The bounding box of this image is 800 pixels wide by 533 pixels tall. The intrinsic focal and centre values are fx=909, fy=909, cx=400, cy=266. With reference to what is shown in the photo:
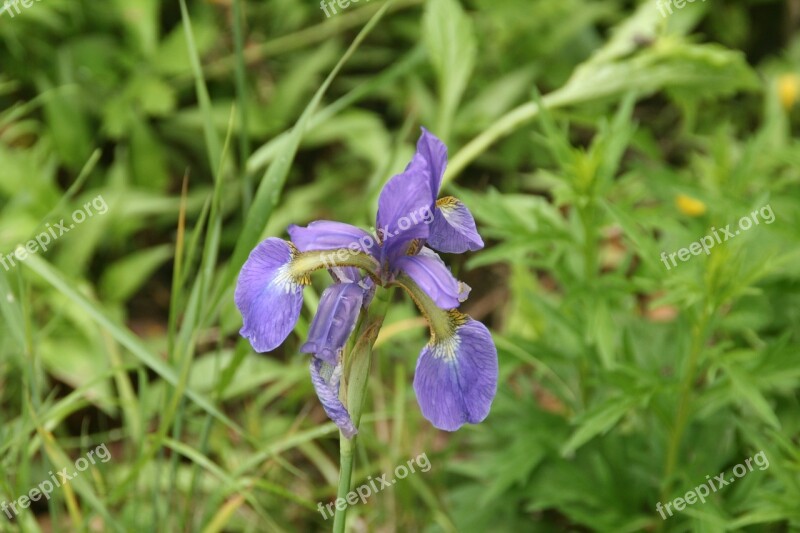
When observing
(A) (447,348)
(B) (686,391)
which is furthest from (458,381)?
(B) (686,391)

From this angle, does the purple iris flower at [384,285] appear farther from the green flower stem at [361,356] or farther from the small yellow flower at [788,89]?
the small yellow flower at [788,89]

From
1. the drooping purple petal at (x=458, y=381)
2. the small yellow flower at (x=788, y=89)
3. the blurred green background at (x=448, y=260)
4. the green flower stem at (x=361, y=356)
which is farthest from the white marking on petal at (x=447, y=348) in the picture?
the small yellow flower at (x=788, y=89)

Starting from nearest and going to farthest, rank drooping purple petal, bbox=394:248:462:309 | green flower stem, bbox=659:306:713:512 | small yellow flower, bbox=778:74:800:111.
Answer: drooping purple petal, bbox=394:248:462:309 < green flower stem, bbox=659:306:713:512 < small yellow flower, bbox=778:74:800:111

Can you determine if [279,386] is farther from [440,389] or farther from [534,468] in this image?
[440,389]

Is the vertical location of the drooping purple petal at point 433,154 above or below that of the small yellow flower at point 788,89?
above

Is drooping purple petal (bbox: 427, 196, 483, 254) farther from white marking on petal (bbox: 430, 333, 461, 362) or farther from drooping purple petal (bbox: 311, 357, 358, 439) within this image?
drooping purple petal (bbox: 311, 357, 358, 439)

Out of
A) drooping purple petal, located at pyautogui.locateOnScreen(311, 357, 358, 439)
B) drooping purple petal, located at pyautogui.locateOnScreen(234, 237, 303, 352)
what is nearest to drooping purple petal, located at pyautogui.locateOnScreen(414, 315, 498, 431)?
drooping purple petal, located at pyautogui.locateOnScreen(311, 357, 358, 439)

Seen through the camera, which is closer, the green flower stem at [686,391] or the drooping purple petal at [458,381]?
the drooping purple petal at [458,381]
